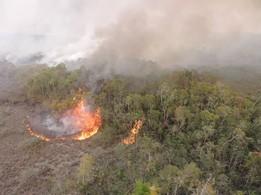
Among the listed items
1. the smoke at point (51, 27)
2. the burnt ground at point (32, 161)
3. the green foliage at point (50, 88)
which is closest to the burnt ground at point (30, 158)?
the burnt ground at point (32, 161)

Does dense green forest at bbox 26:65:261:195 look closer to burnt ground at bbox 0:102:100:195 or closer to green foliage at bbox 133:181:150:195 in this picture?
green foliage at bbox 133:181:150:195

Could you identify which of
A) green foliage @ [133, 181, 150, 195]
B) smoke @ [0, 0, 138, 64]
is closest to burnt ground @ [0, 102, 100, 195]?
green foliage @ [133, 181, 150, 195]

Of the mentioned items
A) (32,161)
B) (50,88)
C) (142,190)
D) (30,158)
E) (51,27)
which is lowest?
(32,161)

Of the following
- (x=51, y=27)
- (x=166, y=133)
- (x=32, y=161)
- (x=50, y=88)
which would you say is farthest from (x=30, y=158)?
(x=51, y=27)

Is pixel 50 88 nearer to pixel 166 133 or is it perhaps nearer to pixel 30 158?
pixel 30 158

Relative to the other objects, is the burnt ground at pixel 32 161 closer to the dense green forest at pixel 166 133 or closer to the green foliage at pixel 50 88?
the dense green forest at pixel 166 133

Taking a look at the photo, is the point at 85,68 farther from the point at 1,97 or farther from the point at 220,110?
the point at 220,110
